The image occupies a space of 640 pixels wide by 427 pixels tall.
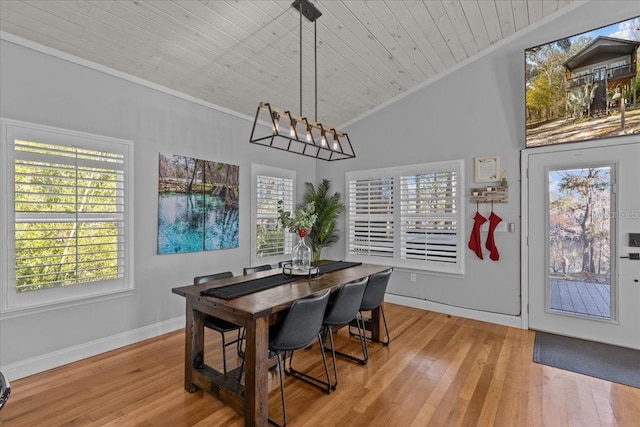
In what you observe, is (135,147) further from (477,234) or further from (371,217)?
(477,234)

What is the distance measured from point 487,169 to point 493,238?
906 mm

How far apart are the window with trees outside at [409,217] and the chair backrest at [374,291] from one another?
1678 millimetres

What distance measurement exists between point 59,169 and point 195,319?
1.91 meters

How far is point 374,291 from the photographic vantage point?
310cm

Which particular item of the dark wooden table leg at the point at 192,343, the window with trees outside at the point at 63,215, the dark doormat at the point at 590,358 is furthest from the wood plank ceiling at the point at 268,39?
the dark doormat at the point at 590,358

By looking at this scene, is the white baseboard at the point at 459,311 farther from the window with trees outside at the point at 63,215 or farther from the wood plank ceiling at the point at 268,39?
the window with trees outside at the point at 63,215

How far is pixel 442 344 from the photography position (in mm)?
3400

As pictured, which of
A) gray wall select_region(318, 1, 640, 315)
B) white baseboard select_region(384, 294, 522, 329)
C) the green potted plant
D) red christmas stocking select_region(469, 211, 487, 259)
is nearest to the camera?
gray wall select_region(318, 1, 640, 315)

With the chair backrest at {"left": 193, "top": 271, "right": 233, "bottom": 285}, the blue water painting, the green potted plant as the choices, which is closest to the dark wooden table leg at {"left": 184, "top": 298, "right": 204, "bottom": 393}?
the chair backrest at {"left": 193, "top": 271, "right": 233, "bottom": 285}

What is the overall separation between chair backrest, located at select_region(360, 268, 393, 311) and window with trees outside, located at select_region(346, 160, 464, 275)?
1.68 metres

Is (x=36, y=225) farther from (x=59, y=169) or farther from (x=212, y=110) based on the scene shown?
(x=212, y=110)

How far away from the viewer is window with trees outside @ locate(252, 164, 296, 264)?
4687 mm

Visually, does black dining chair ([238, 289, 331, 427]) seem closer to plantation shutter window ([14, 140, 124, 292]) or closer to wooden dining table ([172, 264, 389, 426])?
wooden dining table ([172, 264, 389, 426])

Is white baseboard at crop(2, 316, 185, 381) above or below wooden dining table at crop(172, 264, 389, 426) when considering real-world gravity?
below
